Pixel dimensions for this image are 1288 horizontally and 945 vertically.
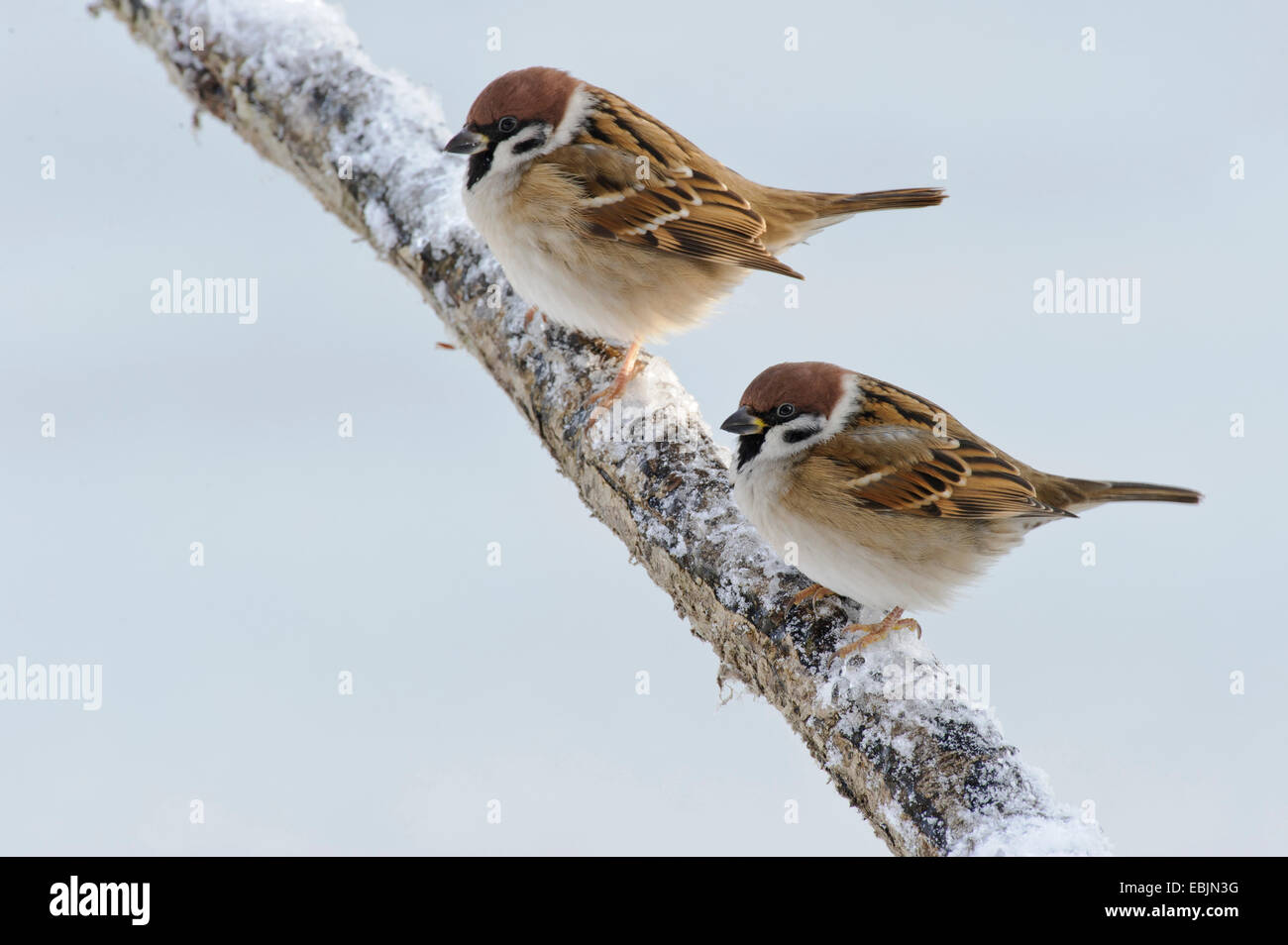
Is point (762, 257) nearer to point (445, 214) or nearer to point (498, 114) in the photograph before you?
point (498, 114)

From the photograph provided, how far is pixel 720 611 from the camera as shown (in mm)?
3264

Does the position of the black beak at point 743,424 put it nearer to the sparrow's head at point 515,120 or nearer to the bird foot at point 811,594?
the bird foot at point 811,594

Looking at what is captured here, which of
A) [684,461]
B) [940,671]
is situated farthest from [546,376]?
[940,671]

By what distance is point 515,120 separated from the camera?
3809 mm

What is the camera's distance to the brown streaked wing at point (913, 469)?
3.19m

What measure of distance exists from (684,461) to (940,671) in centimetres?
106

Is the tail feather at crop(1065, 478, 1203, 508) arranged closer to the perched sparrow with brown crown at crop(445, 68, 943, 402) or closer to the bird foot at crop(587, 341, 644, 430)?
the perched sparrow with brown crown at crop(445, 68, 943, 402)

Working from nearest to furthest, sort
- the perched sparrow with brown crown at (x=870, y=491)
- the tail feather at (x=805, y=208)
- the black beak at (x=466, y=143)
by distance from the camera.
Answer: the perched sparrow with brown crown at (x=870, y=491) → the black beak at (x=466, y=143) → the tail feather at (x=805, y=208)

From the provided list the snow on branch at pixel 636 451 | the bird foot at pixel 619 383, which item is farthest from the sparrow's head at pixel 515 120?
the bird foot at pixel 619 383

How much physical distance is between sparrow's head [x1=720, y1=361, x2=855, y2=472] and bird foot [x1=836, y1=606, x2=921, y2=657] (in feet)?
1.73

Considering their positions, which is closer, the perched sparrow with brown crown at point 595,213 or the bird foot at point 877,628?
the bird foot at point 877,628

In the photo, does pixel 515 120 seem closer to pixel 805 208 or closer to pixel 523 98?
pixel 523 98

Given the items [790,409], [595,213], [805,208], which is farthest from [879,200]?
[790,409]

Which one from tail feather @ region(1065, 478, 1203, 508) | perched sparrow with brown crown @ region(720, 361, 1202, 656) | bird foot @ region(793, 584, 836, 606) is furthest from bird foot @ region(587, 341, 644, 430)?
tail feather @ region(1065, 478, 1203, 508)
